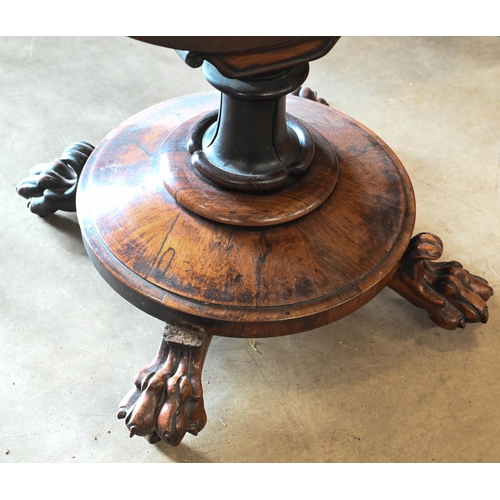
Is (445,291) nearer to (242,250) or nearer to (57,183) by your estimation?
(242,250)

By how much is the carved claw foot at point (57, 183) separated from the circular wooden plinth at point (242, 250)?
0.61 ft

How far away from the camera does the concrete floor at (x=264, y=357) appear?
1166mm

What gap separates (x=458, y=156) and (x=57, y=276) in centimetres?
118

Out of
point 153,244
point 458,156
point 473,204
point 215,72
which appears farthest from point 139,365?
point 458,156

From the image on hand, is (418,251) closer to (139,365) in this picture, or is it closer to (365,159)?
(365,159)

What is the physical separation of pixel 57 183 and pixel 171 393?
64 centimetres

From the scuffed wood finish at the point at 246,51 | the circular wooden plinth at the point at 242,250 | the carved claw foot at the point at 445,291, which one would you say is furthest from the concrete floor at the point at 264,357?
the scuffed wood finish at the point at 246,51

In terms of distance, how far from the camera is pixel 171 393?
104cm

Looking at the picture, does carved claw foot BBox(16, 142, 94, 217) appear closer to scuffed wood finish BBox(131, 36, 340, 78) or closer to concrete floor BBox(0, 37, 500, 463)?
concrete floor BBox(0, 37, 500, 463)

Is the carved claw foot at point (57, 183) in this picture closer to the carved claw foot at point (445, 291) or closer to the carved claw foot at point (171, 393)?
the carved claw foot at point (171, 393)

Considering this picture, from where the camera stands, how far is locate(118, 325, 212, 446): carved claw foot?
1.03 metres

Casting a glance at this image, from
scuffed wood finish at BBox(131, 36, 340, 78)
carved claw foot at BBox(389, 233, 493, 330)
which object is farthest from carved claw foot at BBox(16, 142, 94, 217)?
carved claw foot at BBox(389, 233, 493, 330)

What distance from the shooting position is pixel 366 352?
1309mm

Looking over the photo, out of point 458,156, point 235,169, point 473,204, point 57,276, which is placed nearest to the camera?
point 235,169
